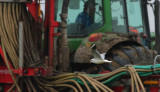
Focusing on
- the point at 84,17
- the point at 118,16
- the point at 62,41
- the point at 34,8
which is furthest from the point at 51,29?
the point at 118,16

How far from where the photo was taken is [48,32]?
420 centimetres

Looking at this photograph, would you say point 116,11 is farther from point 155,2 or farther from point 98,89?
point 98,89

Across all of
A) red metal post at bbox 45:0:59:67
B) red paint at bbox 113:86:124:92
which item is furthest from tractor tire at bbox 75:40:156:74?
red metal post at bbox 45:0:59:67

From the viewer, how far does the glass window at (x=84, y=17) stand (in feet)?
14.1

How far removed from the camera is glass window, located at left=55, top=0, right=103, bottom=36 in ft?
14.1

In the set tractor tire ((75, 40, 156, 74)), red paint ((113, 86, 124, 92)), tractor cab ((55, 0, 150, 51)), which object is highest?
tractor cab ((55, 0, 150, 51))

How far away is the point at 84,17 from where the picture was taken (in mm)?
4387

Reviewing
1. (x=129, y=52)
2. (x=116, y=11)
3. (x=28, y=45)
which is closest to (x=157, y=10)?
(x=116, y=11)

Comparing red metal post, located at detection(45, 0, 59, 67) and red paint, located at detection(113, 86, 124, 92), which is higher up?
red metal post, located at detection(45, 0, 59, 67)

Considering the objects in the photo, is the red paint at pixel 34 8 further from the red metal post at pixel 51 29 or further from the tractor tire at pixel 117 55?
the tractor tire at pixel 117 55

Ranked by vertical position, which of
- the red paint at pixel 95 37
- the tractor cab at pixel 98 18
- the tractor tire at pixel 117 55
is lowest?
the tractor tire at pixel 117 55

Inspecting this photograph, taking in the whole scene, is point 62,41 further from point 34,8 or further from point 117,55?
point 117,55

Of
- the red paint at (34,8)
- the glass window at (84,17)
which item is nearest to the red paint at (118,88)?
the glass window at (84,17)

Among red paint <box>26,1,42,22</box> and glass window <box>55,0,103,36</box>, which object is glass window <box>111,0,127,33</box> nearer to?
glass window <box>55,0,103,36</box>
